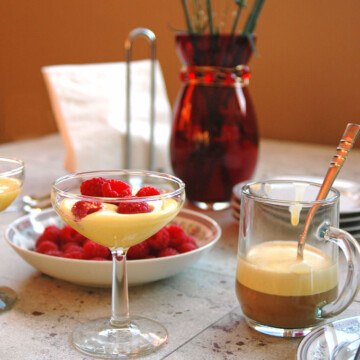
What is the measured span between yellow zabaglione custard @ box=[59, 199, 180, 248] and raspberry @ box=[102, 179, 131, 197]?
2 cm

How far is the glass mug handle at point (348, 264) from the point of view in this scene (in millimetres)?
736

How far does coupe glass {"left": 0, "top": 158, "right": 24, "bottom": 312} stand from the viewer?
0.87 m

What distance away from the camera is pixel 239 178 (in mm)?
1372

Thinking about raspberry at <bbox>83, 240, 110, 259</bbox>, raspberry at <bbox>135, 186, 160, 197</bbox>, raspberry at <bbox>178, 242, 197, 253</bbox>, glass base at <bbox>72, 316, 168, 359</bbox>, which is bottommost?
glass base at <bbox>72, 316, 168, 359</bbox>

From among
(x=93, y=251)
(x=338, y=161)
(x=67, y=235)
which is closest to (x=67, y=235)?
(x=67, y=235)

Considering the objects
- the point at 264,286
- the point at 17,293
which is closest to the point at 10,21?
the point at 17,293

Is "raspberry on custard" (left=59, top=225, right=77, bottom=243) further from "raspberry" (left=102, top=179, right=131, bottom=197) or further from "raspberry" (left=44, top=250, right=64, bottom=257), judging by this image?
"raspberry" (left=102, top=179, right=131, bottom=197)

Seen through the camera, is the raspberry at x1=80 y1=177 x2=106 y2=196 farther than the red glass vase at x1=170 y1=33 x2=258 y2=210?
No

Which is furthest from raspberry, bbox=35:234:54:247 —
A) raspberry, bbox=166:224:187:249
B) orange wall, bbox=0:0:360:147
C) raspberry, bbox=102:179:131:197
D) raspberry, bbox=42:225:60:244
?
orange wall, bbox=0:0:360:147

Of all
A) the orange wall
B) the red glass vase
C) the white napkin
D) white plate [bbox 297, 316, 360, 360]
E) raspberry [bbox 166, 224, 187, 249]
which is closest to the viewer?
white plate [bbox 297, 316, 360, 360]

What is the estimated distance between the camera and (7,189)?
0.88m

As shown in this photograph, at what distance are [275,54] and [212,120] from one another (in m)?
1.38

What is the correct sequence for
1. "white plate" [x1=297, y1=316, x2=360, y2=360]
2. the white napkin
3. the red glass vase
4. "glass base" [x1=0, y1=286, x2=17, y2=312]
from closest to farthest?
"white plate" [x1=297, y1=316, x2=360, y2=360] < "glass base" [x1=0, y1=286, x2=17, y2=312] < the red glass vase < the white napkin

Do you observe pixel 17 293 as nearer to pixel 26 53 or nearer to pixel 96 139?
pixel 96 139
